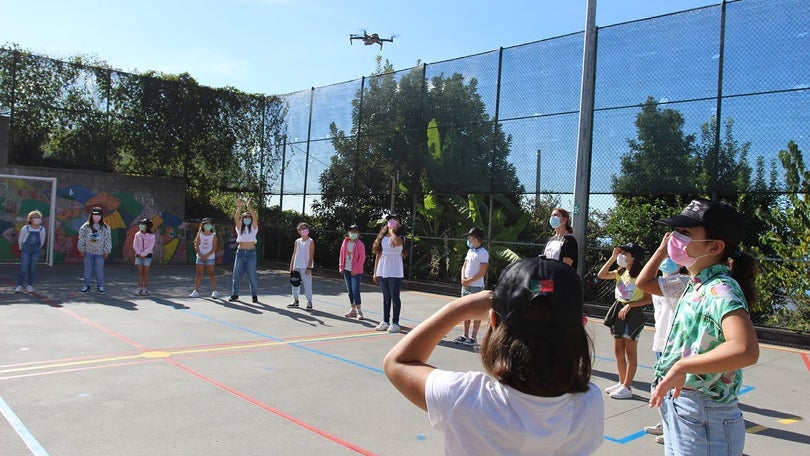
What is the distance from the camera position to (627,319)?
6.11m

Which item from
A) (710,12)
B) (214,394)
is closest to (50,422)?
(214,394)

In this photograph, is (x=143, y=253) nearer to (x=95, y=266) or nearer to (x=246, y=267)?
(x=95, y=266)

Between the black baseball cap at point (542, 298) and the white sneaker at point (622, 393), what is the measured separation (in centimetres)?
516

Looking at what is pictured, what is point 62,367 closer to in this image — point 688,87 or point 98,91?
point 688,87

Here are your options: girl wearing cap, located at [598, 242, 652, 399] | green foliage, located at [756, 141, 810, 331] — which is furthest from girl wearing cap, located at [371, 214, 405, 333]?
green foliage, located at [756, 141, 810, 331]

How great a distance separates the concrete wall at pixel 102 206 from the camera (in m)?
17.0

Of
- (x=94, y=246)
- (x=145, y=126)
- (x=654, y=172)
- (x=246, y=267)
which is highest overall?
(x=145, y=126)

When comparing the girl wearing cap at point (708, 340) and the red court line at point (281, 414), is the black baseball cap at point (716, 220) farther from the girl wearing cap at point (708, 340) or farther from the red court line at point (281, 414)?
the red court line at point (281, 414)

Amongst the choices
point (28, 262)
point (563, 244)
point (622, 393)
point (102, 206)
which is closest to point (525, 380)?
point (622, 393)

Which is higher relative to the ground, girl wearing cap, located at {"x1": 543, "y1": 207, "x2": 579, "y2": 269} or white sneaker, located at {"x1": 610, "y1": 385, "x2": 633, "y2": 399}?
girl wearing cap, located at {"x1": 543, "y1": 207, "x2": 579, "y2": 269}

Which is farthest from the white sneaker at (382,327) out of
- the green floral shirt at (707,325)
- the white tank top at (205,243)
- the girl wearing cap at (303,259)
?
the green floral shirt at (707,325)

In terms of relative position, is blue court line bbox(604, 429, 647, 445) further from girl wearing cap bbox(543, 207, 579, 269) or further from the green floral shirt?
the green floral shirt

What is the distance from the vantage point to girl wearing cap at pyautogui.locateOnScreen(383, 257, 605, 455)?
151cm

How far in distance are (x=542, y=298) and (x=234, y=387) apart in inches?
200
